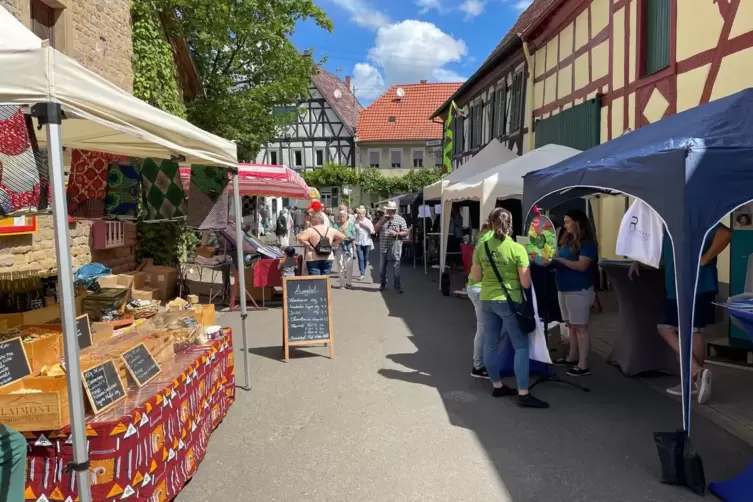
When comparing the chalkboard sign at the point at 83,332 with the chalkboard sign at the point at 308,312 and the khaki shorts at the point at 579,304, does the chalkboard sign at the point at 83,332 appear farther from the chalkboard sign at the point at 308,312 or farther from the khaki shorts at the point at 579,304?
the khaki shorts at the point at 579,304

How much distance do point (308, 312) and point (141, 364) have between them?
3238 mm

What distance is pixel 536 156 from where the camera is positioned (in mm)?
8867

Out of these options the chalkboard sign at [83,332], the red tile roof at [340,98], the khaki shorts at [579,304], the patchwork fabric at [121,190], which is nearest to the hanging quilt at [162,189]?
the patchwork fabric at [121,190]

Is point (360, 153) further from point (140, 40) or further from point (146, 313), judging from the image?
point (146, 313)

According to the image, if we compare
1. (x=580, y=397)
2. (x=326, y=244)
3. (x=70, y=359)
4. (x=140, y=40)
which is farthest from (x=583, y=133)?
(x=70, y=359)

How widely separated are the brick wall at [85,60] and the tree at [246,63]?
398 centimetres

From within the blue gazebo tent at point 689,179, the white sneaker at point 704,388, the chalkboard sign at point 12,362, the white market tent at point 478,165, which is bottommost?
the white sneaker at point 704,388

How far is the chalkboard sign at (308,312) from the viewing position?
6.63 m

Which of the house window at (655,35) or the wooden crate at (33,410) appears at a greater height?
the house window at (655,35)

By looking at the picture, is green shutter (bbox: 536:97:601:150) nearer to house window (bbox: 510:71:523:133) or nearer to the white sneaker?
house window (bbox: 510:71:523:133)

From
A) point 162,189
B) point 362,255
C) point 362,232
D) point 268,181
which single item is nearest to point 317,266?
point 162,189

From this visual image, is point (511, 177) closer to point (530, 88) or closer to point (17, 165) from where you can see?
point (530, 88)

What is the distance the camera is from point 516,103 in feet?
48.8

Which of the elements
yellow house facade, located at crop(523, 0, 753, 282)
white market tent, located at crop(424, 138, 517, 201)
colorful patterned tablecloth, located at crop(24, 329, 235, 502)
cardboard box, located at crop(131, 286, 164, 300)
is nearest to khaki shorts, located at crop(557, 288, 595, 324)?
yellow house facade, located at crop(523, 0, 753, 282)
